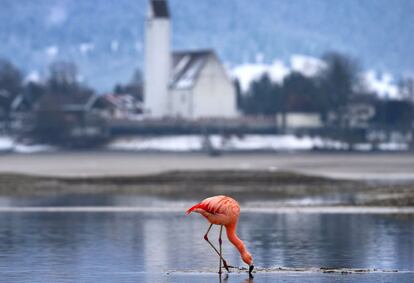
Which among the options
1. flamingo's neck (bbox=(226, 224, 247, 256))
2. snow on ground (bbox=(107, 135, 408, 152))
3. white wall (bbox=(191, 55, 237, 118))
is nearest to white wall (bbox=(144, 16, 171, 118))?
white wall (bbox=(191, 55, 237, 118))

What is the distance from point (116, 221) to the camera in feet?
135

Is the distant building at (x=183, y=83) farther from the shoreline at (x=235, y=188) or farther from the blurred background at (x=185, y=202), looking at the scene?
the shoreline at (x=235, y=188)

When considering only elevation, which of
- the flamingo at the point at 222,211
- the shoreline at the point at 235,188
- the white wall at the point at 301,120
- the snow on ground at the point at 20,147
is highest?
the white wall at the point at 301,120

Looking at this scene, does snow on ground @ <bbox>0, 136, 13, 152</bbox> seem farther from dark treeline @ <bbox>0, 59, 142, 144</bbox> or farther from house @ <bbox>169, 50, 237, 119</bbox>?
house @ <bbox>169, 50, 237, 119</bbox>

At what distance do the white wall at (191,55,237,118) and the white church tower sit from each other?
4.18m

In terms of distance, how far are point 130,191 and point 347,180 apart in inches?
456

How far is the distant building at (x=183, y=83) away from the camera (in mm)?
166375

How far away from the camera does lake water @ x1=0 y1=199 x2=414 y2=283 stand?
27.3 meters

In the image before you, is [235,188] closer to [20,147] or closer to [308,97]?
[20,147]

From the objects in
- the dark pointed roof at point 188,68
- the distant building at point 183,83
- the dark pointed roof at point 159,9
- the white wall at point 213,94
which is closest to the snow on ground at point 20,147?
the distant building at point 183,83

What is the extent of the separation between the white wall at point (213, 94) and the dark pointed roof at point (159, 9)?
7.90 metres

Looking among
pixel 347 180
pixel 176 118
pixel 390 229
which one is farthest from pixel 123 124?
pixel 390 229

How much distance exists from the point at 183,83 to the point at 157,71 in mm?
3727

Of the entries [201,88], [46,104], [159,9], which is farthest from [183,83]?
[46,104]
